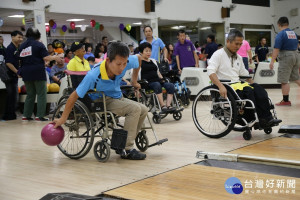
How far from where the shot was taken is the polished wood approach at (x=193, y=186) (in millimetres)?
2270

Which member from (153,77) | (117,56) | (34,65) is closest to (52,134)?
(117,56)

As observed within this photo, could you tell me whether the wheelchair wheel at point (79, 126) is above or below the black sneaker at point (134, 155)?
above

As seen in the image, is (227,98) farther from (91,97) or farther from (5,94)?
(5,94)

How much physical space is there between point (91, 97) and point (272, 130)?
2.07 m

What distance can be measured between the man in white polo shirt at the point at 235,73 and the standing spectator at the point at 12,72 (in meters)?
3.69

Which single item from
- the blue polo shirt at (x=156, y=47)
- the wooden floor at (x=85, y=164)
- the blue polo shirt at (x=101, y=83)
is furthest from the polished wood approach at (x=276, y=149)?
the blue polo shirt at (x=156, y=47)

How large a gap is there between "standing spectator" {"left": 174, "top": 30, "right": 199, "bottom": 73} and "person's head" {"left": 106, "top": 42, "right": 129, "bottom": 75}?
15.8ft

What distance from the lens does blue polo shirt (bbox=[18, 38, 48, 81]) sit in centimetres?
609

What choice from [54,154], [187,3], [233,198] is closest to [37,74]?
[54,154]

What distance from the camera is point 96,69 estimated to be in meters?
3.21

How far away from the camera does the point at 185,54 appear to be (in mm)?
8031

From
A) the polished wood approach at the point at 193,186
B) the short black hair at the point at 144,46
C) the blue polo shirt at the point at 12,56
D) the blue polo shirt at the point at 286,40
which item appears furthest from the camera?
the blue polo shirt at the point at 12,56

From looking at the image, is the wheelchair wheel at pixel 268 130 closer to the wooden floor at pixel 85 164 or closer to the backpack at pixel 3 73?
the wooden floor at pixel 85 164

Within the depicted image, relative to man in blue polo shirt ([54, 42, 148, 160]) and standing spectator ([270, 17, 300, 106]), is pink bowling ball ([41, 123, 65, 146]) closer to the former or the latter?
man in blue polo shirt ([54, 42, 148, 160])
